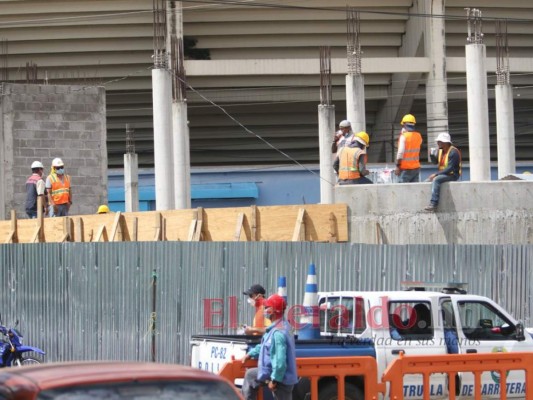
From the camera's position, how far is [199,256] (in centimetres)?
1755

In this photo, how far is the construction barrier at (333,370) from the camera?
36.7 feet

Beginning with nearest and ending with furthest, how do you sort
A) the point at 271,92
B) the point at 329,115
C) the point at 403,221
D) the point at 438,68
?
the point at 403,221
the point at 329,115
the point at 438,68
the point at 271,92

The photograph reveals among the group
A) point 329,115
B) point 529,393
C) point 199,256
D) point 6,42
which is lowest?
point 529,393

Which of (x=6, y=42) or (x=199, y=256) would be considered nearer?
(x=199, y=256)

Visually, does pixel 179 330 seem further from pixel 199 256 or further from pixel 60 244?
pixel 60 244

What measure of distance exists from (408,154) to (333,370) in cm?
844

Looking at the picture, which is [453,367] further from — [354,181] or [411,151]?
[411,151]

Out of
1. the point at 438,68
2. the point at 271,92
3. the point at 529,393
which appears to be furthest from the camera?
the point at 271,92

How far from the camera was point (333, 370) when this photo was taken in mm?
11328

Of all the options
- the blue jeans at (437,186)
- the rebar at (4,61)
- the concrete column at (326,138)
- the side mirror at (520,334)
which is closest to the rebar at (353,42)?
the concrete column at (326,138)

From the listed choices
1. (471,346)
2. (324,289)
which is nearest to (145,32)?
(324,289)

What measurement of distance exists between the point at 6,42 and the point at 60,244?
21150 mm

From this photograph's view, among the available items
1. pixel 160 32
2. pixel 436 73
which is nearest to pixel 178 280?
pixel 160 32

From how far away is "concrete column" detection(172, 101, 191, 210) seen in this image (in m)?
32.9
